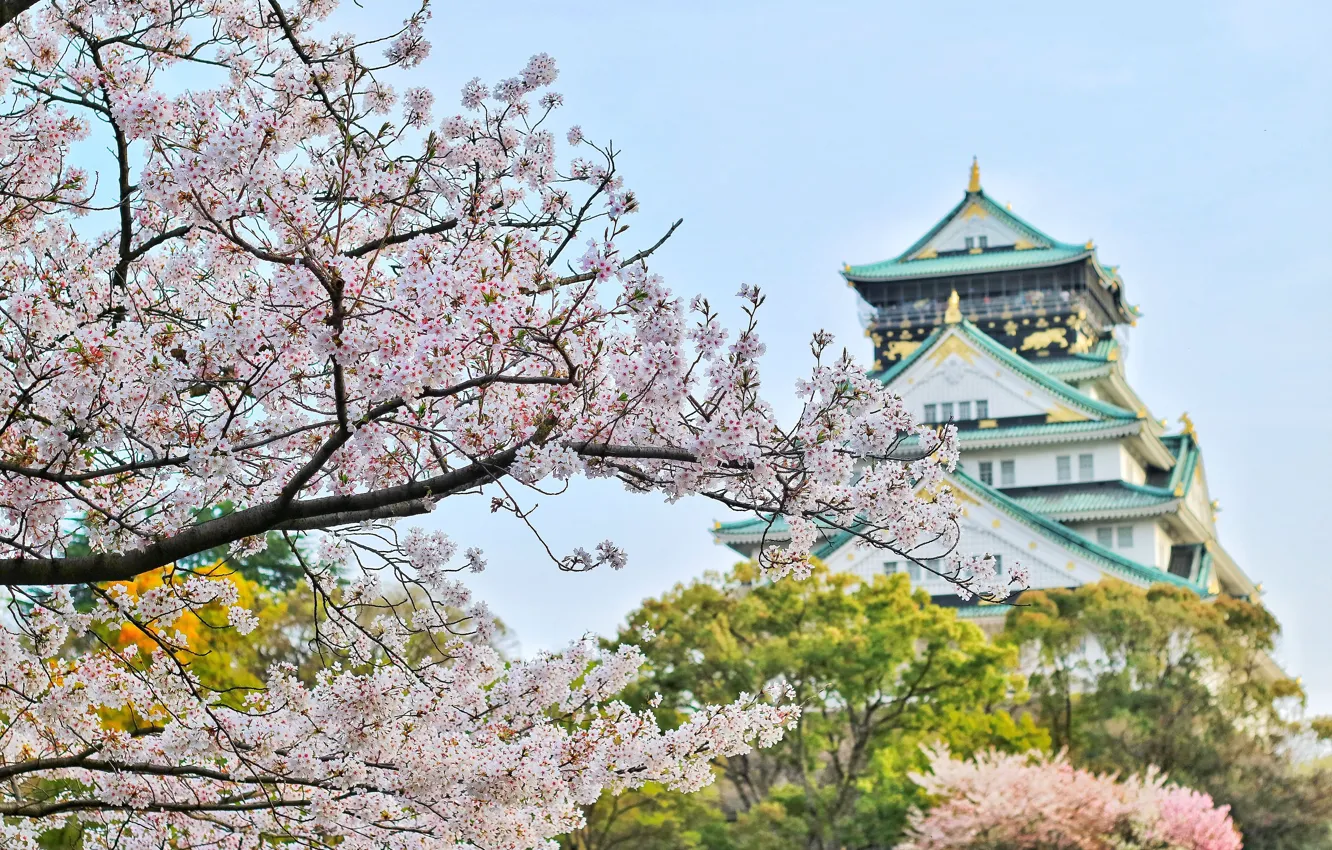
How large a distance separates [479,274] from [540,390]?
0.88 meters

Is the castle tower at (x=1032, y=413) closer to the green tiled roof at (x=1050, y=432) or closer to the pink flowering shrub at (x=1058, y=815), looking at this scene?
the green tiled roof at (x=1050, y=432)

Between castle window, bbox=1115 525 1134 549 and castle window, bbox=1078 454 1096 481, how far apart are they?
1548 millimetres

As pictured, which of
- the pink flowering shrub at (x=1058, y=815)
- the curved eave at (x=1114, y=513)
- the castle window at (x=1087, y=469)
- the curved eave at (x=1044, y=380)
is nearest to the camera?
the pink flowering shrub at (x=1058, y=815)

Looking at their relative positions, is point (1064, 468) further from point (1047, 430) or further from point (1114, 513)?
point (1114, 513)

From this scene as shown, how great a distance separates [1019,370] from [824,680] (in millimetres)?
21660

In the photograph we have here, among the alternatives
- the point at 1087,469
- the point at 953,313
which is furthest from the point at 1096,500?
the point at 953,313

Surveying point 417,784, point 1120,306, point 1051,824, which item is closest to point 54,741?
point 417,784

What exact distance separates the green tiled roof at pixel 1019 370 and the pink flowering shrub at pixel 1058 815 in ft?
69.1

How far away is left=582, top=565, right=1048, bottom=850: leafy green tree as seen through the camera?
75.9ft

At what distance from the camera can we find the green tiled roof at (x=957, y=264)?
46.8m

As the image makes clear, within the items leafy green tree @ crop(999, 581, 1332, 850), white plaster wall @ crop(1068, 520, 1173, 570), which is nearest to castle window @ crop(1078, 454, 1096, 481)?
white plaster wall @ crop(1068, 520, 1173, 570)

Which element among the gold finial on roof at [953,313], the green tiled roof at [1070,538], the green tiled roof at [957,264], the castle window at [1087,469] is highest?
the green tiled roof at [957,264]

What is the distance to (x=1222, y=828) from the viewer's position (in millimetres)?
22219

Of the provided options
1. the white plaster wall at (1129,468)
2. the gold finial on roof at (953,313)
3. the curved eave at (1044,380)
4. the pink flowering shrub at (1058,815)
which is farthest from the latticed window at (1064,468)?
the pink flowering shrub at (1058,815)
